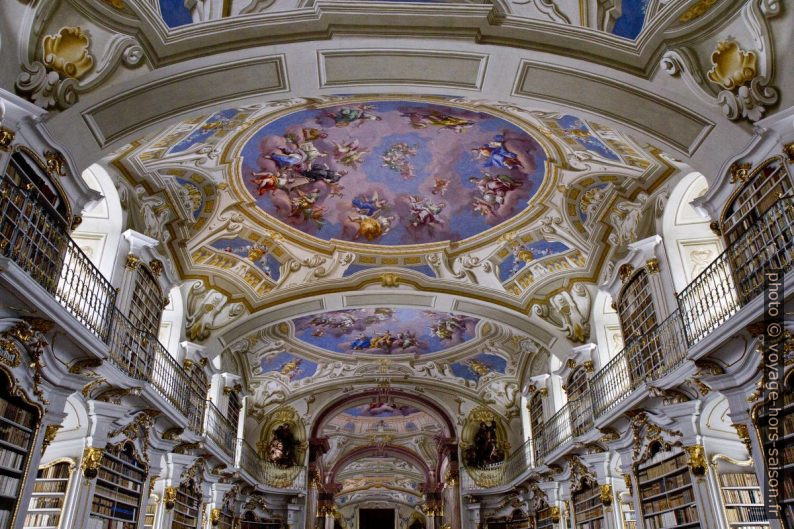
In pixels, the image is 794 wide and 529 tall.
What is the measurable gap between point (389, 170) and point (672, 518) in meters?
7.79

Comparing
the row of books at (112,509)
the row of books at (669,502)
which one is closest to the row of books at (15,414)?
the row of books at (112,509)

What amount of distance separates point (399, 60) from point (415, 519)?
3759 centimetres

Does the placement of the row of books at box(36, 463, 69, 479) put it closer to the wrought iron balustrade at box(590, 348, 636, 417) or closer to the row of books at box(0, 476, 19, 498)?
the row of books at box(0, 476, 19, 498)

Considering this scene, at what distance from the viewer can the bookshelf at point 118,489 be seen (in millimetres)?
9094

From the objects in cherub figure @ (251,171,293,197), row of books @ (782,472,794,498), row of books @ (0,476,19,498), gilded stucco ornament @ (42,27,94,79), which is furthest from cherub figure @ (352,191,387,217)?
row of books @ (782,472,794,498)

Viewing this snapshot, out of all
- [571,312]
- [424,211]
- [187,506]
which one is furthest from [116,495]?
[571,312]

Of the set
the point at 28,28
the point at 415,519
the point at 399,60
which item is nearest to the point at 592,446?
the point at 399,60

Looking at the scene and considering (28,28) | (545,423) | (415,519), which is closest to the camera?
(28,28)

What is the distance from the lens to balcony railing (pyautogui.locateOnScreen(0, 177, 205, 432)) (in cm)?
658

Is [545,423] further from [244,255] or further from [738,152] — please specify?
[738,152]

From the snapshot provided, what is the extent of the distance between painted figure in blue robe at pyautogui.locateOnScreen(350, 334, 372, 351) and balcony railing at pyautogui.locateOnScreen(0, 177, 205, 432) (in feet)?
24.3

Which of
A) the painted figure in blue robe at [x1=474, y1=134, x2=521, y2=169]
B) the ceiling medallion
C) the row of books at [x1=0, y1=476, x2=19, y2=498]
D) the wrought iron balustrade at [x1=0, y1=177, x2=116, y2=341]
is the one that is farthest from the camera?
the painted figure in blue robe at [x1=474, y1=134, x2=521, y2=169]

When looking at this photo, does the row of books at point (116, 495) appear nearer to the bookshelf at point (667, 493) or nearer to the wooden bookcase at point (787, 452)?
the bookshelf at point (667, 493)

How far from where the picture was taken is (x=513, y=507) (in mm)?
18812
